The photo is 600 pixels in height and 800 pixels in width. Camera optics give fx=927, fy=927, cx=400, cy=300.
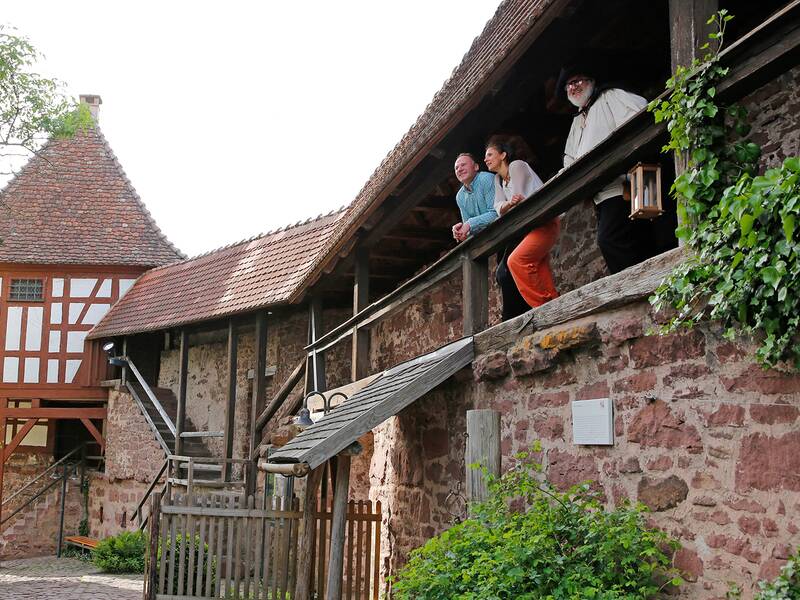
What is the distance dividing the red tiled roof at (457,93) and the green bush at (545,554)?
2.32m

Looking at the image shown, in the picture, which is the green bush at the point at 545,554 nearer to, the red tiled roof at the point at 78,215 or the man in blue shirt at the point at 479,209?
the man in blue shirt at the point at 479,209

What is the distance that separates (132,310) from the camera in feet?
61.6

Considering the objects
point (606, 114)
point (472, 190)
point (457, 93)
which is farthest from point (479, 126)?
point (606, 114)

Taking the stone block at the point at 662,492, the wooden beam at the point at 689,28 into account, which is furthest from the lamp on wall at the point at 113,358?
the wooden beam at the point at 689,28

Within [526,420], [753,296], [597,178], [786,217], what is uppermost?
[597,178]

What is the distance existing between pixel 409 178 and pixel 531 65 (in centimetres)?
208

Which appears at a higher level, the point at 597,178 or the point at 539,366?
the point at 597,178

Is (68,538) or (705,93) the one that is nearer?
(705,93)

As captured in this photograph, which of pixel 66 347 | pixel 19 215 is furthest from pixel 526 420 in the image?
pixel 19 215

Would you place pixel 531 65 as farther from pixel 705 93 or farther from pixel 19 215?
pixel 19 215

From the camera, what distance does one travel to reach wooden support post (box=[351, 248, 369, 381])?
8945 millimetres

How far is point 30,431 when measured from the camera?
20219mm

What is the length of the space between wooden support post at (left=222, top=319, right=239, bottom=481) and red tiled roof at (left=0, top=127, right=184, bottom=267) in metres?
6.21

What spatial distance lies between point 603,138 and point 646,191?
90cm
